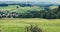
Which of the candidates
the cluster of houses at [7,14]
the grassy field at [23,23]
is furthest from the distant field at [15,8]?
the grassy field at [23,23]

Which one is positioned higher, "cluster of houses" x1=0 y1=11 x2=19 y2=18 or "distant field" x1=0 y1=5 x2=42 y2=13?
"distant field" x1=0 y1=5 x2=42 y2=13

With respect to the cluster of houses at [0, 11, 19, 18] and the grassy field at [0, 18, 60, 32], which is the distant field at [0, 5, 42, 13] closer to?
the cluster of houses at [0, 11, 19, 18]

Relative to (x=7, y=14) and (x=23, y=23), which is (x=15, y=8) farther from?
(x=23, y=23)

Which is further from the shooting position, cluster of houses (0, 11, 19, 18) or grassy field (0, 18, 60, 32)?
cluster of houses (0, 11, 19, 18)

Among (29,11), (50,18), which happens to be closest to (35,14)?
(29,11)

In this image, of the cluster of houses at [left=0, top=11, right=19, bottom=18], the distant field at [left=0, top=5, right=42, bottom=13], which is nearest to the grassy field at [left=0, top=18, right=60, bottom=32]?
the cluster of houses at [left=0, top=11, right=19, bottom=18]

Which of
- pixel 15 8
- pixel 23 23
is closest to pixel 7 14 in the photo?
pixel 15 8

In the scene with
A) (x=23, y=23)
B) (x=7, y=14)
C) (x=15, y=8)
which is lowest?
(x=23, y=23)

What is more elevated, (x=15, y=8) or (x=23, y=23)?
(x=15, y=8)
